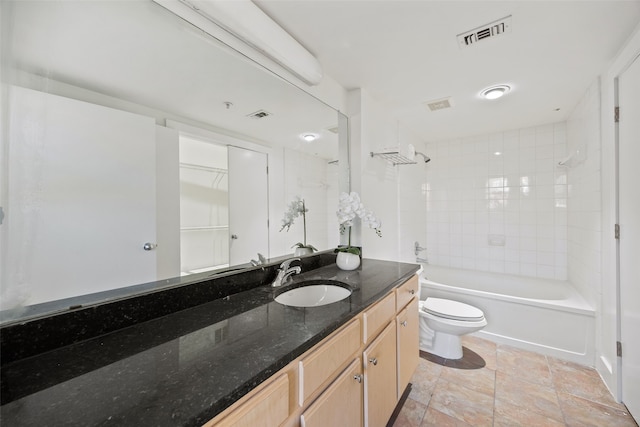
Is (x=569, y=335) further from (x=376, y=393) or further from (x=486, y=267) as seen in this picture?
(x=376, y=393)

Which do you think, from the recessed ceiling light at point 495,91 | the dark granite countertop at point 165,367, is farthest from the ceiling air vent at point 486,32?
the dark granite countertop at point 165,367

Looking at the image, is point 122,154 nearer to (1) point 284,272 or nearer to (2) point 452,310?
(1) point 284,272

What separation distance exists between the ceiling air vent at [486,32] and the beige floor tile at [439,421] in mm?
2180

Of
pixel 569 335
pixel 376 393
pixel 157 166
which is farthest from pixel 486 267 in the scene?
pixel 157 166

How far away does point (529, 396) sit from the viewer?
1.68 metres

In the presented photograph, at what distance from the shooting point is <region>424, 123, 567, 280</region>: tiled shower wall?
2812 millimetres

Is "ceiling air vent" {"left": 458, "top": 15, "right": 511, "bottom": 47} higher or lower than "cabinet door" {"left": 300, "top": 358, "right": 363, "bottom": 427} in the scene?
higher

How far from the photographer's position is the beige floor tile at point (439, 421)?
4.77ft

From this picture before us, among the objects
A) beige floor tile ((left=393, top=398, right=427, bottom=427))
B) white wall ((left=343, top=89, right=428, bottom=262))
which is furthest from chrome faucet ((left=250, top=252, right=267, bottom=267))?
beige floor tile ((left=393, top=398, right=427, bottom=427))

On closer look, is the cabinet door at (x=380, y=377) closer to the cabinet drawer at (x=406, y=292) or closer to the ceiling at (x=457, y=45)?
the cabinet drawer at (x=406, y=292)

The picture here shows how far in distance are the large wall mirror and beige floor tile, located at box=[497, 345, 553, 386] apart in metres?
2.04

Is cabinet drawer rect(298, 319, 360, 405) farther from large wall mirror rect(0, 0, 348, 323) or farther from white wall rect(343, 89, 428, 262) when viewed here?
white wall rect(343, 89, 428, 262)

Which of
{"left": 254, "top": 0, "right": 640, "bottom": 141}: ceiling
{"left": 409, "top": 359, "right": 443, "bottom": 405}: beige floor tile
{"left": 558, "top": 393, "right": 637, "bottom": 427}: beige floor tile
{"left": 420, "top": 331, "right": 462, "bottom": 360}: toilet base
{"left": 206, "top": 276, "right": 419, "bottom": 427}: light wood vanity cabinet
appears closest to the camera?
{"left": 206, "top": 276, "right": 419, "bottom": 427}: light wood vanity cabinet

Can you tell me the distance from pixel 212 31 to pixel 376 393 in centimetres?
178
